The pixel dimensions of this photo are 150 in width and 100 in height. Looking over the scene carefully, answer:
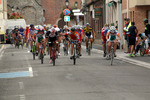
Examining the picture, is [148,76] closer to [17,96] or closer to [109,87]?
[109,87]

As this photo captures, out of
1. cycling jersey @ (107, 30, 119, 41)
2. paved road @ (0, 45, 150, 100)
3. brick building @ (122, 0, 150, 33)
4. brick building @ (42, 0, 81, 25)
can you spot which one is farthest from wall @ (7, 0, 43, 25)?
paved road @ (0, 45, 150, 100)

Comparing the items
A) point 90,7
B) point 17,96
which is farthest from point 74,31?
point 90,7

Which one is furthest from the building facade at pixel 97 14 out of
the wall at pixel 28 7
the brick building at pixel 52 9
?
the brick building at pixel 52 9

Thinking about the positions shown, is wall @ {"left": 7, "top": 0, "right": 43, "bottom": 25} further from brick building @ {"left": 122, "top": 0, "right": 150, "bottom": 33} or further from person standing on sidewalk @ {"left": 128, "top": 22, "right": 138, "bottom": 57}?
person standing on sidewalk @ {"left": 128, "top": 22, "right": 138, "bottom": 57}

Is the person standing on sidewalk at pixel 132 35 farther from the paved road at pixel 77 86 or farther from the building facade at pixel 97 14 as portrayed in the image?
the building facade at pixel 97 14

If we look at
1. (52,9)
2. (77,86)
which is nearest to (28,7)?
(52,9)

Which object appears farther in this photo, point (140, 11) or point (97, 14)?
point (97, 14)

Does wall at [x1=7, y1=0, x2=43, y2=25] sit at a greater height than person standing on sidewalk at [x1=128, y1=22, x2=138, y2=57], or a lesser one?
greater

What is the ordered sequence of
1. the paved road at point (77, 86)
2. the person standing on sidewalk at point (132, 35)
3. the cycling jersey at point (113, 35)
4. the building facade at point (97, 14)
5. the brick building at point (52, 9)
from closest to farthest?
1. the paved road at point (77, 86)
2. the cycling jersey at point (113, 35)
3. the person standing on sidewalk at point (132, 35)
4. the building facade at point (97, 14)
5. the brick building at point (52, 9)

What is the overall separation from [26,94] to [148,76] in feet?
16.8

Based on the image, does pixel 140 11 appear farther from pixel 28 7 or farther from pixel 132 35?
pixel 28 7

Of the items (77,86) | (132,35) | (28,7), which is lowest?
(77,86)

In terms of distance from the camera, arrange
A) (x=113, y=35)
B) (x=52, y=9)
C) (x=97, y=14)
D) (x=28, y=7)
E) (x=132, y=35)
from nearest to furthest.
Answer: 1. (x=113, y=35)
2. (x=132, y=35)
3. (x=97, y=14)
4. (x=28, y=7)
5. (x=52, y=9)

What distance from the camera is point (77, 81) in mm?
12375
